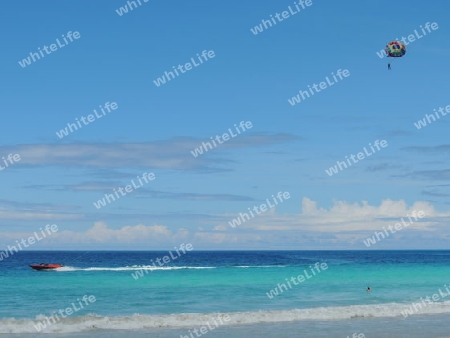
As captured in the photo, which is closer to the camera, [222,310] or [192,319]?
[192,319]

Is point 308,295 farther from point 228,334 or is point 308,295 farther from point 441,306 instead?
point 228,334

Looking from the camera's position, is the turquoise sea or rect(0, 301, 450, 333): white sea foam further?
rect(0, 301, 450, 333): white sea foam

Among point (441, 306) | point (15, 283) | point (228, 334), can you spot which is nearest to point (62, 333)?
point (228, 334)

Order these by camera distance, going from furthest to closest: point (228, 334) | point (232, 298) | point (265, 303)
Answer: point (232, 298) → point (265, 303) → point (228, 334)

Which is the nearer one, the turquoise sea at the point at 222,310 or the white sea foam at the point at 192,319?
the turquoise sea at the point at 222,310

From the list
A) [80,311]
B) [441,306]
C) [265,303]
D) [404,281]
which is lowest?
[404,281]

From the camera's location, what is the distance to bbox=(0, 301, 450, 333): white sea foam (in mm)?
28328

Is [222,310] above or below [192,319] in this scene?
below

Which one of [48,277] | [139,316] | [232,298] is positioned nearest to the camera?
[139,316]

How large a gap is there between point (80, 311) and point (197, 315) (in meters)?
6.65

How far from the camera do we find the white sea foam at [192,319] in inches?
1115

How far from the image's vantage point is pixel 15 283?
54469mm

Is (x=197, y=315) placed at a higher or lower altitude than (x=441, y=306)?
higher

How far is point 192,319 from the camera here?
30578mm
